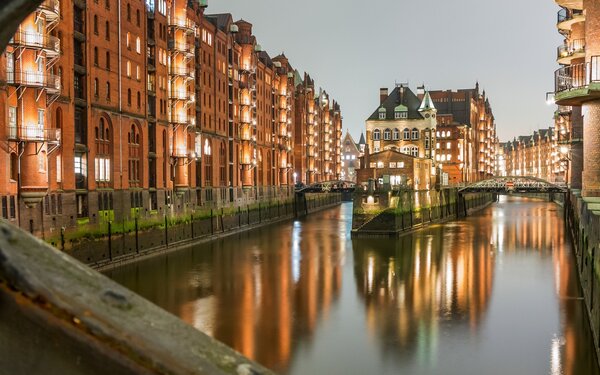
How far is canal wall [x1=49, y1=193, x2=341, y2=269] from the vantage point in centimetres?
3259

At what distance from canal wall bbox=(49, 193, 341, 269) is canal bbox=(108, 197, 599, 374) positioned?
4.41 feet

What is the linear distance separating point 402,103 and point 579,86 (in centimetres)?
5718

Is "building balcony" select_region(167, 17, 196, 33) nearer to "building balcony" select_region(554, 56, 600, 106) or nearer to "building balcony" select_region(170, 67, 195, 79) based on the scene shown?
"building balcony" select_region(170, 67, 195, 79)

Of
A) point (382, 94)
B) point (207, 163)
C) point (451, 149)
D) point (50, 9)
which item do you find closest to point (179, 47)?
point (207, 163)

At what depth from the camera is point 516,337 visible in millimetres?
21438

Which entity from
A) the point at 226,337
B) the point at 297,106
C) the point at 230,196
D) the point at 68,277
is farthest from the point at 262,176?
the point at 68,277

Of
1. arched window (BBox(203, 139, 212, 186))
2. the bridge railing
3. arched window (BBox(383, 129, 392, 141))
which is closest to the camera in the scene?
the bridge railing

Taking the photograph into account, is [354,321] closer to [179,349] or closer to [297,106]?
[179,349]

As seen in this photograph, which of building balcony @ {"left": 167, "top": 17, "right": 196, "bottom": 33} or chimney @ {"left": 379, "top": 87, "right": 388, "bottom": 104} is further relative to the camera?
chimney @ {"left": 379, "top": 87, "right": 388, "bottom": 104}

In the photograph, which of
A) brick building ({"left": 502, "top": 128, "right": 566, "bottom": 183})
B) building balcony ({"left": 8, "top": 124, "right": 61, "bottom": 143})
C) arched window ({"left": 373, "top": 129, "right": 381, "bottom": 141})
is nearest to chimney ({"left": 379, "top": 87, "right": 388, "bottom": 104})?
arched window ({"left": 373, "top": 129, "right": 381, "bottom": 141})

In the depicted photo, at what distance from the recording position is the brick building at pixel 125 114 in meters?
28.0

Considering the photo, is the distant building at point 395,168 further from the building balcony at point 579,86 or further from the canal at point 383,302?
the building balcony at point 579,86

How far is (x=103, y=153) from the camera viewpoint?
3731 cm

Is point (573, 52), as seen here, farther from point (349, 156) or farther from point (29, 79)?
point (349, 156)
